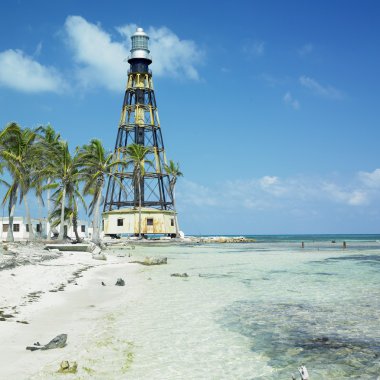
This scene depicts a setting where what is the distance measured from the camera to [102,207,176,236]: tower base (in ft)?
236

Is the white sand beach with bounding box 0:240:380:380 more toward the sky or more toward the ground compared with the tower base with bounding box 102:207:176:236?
more toward the ground

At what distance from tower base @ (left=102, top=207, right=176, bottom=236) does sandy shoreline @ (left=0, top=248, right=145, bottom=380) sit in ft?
166

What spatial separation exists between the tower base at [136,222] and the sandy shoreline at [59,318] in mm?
50537

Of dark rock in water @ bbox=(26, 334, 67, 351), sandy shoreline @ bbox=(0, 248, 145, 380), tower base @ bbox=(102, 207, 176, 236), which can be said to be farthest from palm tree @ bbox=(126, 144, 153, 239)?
dark rock in water @ bbox=(26, 334, 67, 351)

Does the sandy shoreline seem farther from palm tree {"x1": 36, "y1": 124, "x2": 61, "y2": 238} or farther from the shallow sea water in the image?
palm tree {"x1": 36, "y1": 124, "x2": 61, "y2": 238}

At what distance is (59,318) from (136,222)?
202ft

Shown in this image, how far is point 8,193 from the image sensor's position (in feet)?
133

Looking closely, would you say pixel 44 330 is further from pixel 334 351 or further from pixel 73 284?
pixel 73 284

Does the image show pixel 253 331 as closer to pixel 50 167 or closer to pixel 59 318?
pixel 59 318

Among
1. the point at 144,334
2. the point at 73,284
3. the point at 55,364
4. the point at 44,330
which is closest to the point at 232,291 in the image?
the point at 73,284

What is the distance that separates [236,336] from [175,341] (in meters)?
1.42

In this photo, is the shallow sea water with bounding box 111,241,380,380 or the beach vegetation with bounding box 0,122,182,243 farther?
the beach vegetation with bounding box 0,122,182,243

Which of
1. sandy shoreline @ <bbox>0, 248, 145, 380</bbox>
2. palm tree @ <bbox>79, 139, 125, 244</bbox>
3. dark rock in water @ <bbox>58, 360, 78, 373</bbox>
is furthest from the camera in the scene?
palm tree @ <bbox>79, 139, 125, 244</bbox>

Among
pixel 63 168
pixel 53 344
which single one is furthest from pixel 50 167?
pixel 53 344
